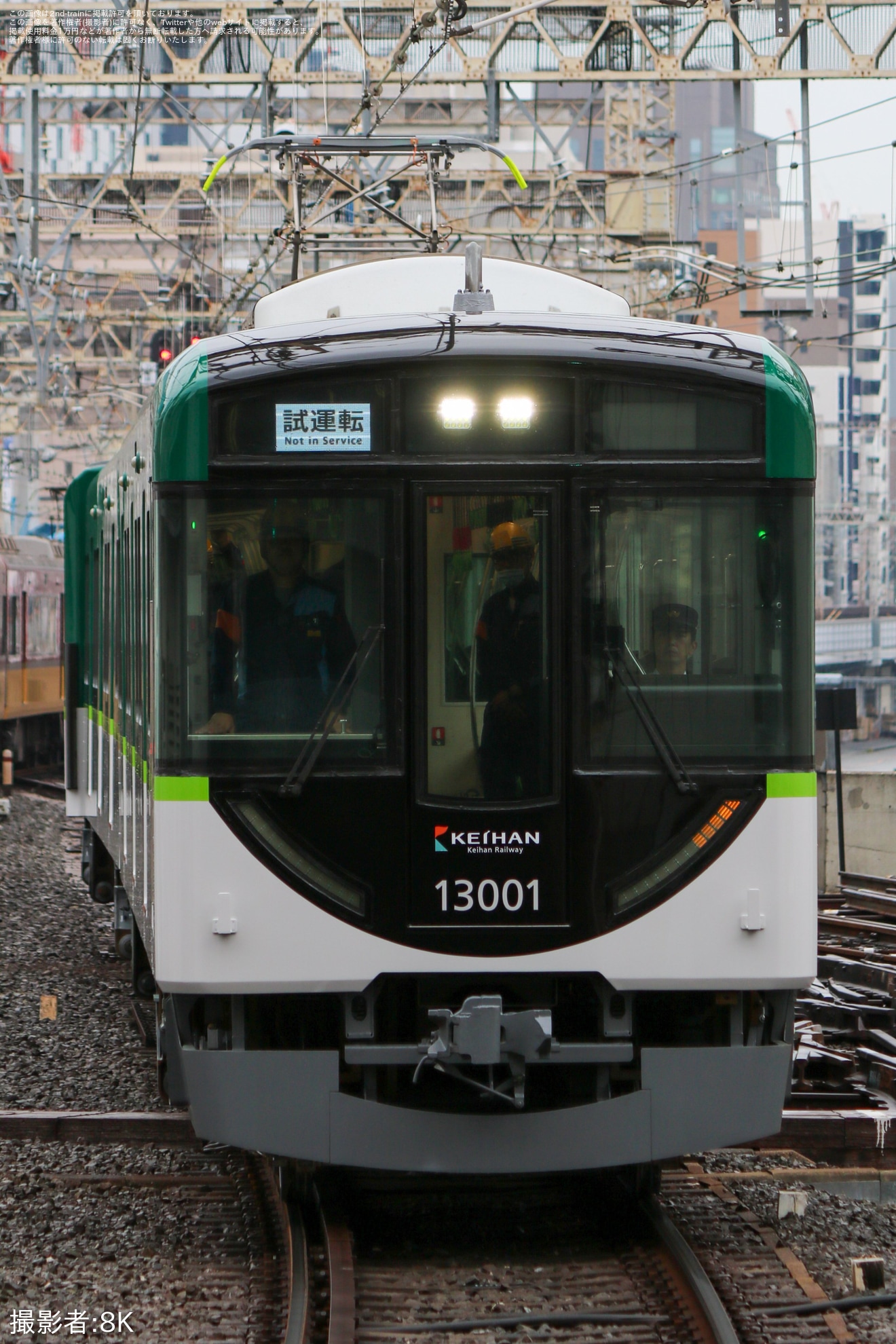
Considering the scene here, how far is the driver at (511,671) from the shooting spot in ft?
18.1

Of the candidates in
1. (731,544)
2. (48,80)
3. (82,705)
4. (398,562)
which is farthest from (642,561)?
(48,80)

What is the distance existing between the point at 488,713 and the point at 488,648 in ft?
0.62

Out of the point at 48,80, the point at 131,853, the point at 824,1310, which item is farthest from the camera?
the point at 48,80

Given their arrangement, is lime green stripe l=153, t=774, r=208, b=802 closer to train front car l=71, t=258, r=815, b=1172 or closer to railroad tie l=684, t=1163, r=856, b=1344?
train front car l=71, t=258, r=815, b=1172

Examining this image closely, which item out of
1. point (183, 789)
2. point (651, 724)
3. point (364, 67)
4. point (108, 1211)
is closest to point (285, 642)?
point (183, 789)

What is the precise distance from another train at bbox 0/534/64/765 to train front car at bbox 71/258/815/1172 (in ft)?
66.3

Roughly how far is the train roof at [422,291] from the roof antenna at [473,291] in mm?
136

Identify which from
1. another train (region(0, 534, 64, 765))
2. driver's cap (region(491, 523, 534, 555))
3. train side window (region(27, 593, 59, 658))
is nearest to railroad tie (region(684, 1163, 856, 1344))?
driver's cap (region(491, 523, 534, 555))

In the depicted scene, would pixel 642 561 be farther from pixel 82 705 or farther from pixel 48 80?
pixel 48 80

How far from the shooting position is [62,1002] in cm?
1042

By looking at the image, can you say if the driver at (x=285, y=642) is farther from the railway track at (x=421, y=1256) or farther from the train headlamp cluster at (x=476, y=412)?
the railway track at (x=421, y=1256)

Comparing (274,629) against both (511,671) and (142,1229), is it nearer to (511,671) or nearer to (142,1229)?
(511,671)

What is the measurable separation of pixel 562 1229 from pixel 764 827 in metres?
1.52

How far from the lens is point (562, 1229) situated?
6.07m
